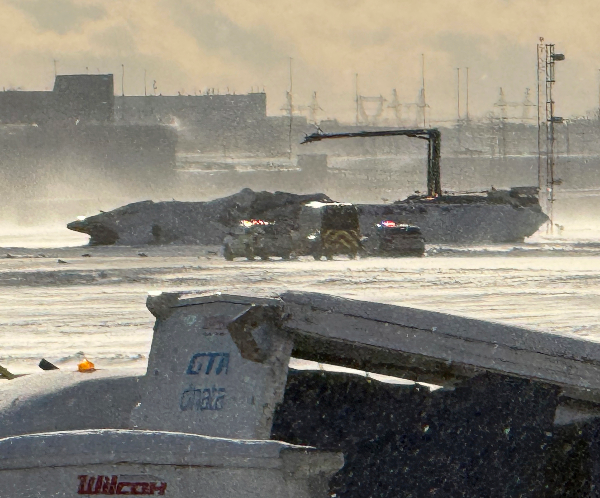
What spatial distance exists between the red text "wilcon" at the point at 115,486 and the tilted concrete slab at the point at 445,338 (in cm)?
81

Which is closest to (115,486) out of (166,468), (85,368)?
(166,468)

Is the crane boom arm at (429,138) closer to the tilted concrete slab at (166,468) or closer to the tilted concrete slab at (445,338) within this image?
the tilted concrete slab at (445,338)

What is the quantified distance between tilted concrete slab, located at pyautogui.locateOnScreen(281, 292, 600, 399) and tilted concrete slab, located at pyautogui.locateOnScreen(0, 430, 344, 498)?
1.88ft

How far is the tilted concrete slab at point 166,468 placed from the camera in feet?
11.6

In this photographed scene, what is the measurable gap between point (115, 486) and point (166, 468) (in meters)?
0.18

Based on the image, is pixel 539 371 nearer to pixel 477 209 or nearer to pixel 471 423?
pixel 471 423

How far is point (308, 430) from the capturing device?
4840mm

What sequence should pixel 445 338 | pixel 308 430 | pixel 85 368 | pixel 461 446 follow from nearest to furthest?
pixel 445 338
pixel 461 446
pixel 308 430
pixel 85 368

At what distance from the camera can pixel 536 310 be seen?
15.7m

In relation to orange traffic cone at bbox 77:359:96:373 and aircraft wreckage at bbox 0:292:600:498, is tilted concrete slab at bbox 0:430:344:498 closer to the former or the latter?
aircraft wreckage at bbox 0:292:600:498

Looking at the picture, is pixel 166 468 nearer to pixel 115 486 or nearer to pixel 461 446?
pixel 115 486

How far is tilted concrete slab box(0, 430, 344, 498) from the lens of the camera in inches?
140

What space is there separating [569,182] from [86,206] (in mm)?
55181

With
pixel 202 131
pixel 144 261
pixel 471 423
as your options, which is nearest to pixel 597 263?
pixel 144 261
